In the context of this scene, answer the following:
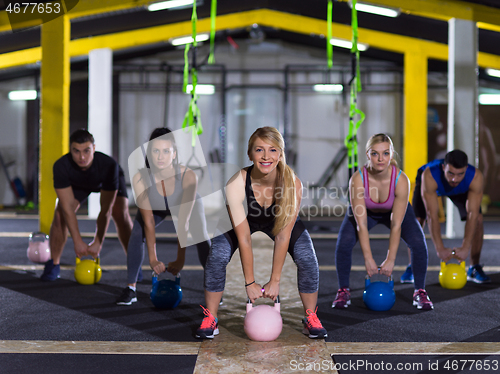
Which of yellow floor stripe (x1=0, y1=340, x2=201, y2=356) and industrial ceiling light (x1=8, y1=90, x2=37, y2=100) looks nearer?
yellow floor stripe (x1=0, y1=340, x2=201, y2=356)

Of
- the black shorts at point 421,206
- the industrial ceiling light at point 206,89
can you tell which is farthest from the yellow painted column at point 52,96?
the industrial ceiling light at point 206,89

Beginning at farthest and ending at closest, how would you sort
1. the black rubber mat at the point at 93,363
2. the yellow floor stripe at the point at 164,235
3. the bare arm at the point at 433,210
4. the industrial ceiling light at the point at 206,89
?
the industrial ceiling light at the point at 206,89
the yellow floor stripe at the point at 164,235
the bare arm at the point at 433,210
the black rubber mat at the point at 93,363

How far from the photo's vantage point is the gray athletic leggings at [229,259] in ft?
7.66

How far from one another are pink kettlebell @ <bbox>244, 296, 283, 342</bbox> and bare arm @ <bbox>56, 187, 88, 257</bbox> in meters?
1.51

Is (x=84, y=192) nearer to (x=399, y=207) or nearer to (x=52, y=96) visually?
(x=399, y=207)

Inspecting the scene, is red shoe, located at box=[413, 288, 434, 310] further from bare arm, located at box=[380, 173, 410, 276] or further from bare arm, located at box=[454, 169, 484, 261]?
bare arm, located at box=[454, 169, 484, 261]

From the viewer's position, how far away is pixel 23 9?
18.7ft

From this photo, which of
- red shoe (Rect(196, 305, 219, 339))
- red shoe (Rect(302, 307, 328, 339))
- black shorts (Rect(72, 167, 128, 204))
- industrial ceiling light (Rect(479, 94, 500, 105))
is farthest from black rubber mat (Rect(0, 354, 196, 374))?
industrial ceiling light (Rect(479, 94, 500, 105))

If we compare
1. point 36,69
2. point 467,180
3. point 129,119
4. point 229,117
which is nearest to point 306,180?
point 229,117

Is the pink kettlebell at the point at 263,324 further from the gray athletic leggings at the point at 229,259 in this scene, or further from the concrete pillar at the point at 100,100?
the concrete pillar at the point at 100,100

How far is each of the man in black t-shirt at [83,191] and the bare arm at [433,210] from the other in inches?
88.2

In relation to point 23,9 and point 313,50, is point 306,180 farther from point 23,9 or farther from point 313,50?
point 23,9

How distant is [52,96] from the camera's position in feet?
20.5

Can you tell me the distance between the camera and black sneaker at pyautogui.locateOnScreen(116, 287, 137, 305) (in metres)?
2.95
